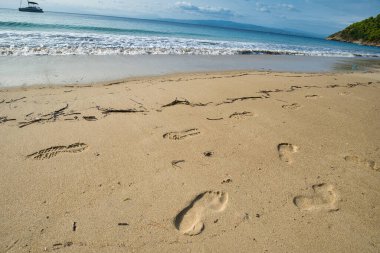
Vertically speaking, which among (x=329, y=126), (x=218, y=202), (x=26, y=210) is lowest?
(x=26, y=210)

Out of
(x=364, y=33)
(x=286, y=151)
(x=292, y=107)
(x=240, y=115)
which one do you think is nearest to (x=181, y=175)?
(x=286, y=151)

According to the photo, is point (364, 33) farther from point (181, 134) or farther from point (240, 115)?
point (181, 134)

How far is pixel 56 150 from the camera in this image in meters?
2.59

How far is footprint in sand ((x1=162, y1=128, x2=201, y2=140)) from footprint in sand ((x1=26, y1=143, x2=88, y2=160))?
3.10 feet

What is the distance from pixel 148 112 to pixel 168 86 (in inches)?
55.7

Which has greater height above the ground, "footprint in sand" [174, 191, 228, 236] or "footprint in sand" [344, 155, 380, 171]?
"footprint in sand" [344, 155, 380, 171]

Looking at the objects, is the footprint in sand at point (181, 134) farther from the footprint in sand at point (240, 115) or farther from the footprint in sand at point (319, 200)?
the footprint in sand at point (319, 200)

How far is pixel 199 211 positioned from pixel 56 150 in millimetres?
1687

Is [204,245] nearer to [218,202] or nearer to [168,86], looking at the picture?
[218,202]

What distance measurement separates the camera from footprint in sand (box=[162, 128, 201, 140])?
299 cm

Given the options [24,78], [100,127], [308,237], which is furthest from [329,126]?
[24,78]

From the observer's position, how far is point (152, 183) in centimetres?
219

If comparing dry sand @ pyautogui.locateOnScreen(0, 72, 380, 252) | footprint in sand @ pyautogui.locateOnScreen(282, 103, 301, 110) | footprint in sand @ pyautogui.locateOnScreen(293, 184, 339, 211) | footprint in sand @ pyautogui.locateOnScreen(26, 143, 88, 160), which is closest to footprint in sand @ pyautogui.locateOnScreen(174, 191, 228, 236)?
dry sand @ pyautogui.locateOnScreen(0, 72, 380, 252)

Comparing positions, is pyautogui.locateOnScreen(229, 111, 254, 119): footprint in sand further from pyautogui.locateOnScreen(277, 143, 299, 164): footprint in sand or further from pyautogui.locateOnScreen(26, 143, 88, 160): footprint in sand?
pyautogui.locateOnScreen(26, 143, 88, 160): footprint in sand
